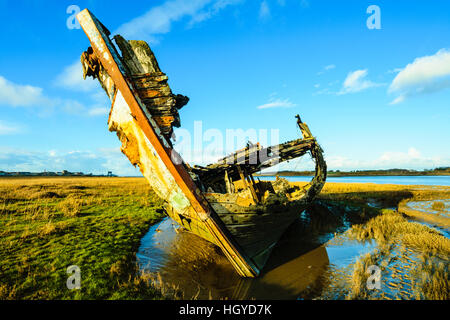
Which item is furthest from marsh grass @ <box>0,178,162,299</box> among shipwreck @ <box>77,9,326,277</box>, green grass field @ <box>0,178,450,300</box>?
shipwreck @ <box>77,9,326,277</box>

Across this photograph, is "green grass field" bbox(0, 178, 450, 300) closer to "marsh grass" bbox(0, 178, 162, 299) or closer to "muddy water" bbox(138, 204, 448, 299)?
"marsh grass" bbox(0, 178, 162, 299)

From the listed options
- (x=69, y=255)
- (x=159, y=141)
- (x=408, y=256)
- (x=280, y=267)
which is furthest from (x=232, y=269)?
(x=408, y=256)

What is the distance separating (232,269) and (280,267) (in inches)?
54.4

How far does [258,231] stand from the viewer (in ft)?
18.1

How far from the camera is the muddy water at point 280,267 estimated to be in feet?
15.4

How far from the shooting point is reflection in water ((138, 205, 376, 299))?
4.79 meters

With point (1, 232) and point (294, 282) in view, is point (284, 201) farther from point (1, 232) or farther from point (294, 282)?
point (1, 232)

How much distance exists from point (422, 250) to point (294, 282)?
4967 millimetres

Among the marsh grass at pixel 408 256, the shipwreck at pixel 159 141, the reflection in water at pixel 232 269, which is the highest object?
the shipwreck at pixel 159 141

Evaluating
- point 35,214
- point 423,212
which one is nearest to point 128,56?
point 35,214

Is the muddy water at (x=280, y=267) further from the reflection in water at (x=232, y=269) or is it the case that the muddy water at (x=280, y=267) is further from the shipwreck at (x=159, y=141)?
the shipwreck at (x=159, y=141)

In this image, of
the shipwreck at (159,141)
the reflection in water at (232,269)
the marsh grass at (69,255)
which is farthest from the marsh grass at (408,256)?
the marsh grass at (69,255)

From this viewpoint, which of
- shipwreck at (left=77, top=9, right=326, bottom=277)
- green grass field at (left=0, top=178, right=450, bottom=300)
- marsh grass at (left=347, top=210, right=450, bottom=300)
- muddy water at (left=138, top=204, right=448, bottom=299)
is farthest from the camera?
muddy water at (left=138, top=204, right=448, bottom=299)

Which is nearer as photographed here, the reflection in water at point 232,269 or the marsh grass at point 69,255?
the marsh grass at point 69,255
